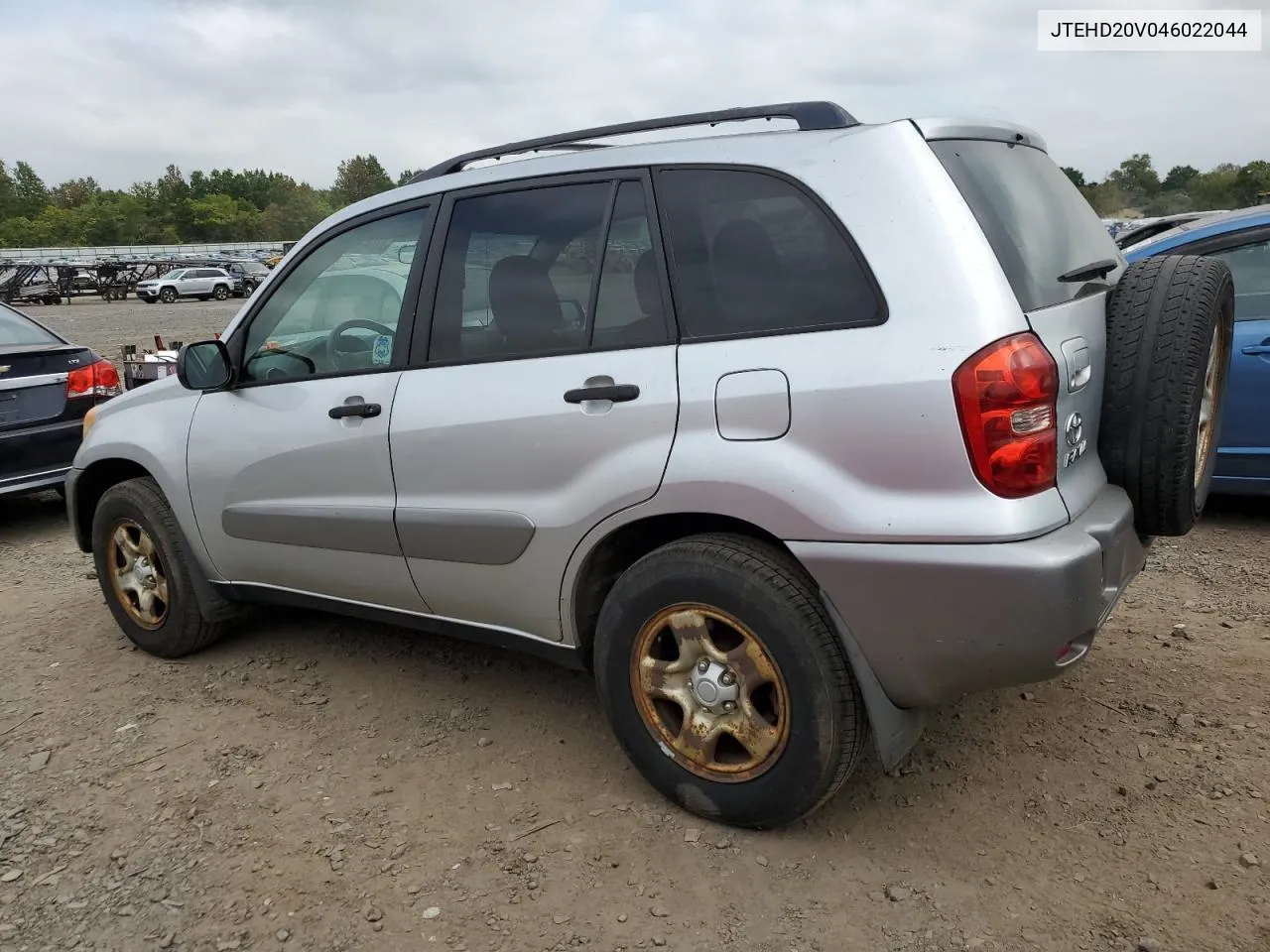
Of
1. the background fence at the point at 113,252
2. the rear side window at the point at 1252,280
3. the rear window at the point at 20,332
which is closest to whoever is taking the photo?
the rear side window at the point at 1252,280

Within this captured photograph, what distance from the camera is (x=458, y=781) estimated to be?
3.06 meters

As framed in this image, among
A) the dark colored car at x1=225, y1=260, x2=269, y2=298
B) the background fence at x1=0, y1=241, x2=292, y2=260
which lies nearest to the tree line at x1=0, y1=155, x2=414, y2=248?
the background fence at x1=0, y1=241, x2=292, y2=260

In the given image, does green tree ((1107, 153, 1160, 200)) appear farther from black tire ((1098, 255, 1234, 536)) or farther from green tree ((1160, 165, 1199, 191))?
black tire ((1098, 255, 1234, 536))

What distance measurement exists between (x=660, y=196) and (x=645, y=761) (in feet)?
5.22

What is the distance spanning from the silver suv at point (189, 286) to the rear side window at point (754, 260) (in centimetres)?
3839

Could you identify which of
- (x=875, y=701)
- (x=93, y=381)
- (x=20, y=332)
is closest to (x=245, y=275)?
(x=20, y=332)

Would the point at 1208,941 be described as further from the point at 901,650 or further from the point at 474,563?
the point at 474,563

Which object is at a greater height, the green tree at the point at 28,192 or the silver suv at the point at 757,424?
the green tree at the point at 28,192

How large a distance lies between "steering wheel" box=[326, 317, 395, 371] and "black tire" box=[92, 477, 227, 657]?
111 centimetres

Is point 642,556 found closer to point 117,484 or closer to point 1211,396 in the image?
point 1211,396

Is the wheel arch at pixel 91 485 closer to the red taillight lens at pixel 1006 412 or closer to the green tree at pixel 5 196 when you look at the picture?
the red taillight lens at pixel 1006 412

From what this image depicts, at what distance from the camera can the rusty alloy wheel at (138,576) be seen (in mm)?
4059

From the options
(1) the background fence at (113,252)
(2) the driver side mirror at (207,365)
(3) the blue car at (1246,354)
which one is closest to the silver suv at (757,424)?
(2) the driver side mirror at (207,365)

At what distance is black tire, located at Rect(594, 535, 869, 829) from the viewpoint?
2.43 m
